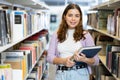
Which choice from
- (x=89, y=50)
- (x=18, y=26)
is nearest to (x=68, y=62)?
(x=89, y=50)

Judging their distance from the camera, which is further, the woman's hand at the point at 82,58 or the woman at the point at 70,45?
the woman at the point at 70,45

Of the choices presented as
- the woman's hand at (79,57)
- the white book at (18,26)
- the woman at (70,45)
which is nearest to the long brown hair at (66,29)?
the woman at (70,45)

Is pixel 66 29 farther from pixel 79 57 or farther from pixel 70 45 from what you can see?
pixel 79 57

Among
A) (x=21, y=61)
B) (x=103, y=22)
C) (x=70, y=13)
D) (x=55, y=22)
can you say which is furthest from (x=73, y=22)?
(x=55, y=22)

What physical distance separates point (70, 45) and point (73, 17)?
0.85 ft

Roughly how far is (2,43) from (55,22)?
7.27m

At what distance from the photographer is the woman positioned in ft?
6.99

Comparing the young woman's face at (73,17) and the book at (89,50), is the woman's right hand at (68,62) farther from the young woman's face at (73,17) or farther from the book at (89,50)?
the young woman's face at (73,17)

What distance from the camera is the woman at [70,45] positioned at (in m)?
2.13

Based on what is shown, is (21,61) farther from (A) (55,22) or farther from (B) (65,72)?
(A) (55,22)

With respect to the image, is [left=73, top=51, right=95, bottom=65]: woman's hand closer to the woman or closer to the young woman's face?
the woman

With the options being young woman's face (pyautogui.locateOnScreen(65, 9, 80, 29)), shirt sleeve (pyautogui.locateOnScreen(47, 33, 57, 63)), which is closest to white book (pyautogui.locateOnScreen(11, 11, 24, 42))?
shirt sleeve (pyautogui.locateOnScreen(47, 33, 57, 63))

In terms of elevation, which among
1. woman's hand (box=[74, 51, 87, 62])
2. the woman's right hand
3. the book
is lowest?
the woman's right hand

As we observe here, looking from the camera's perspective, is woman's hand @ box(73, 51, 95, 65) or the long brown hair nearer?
woman's hand @ box(73, 51, 95, 65)
